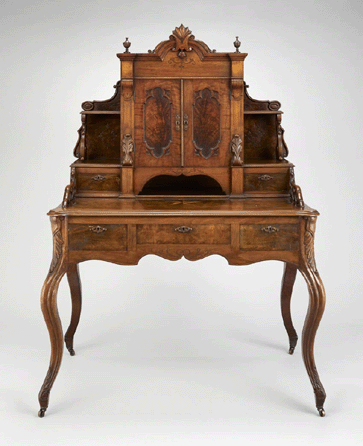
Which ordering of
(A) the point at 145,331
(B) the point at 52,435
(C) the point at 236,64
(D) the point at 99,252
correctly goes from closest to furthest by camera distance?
(B) the point at 52,435 < (D) the point at 99,252 < (C) the point at 236,64 < (A) the point at 145,331

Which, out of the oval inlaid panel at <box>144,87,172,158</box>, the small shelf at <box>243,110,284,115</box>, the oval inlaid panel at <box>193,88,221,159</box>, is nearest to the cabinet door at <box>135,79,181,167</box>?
the oval inlaid panel at <box>144,87,172,158</box>

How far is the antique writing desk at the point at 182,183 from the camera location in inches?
196

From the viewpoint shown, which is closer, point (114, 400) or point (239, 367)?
point (114, 400)

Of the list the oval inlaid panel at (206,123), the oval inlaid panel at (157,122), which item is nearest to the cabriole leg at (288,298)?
the oval inlaid panel at (206,123)

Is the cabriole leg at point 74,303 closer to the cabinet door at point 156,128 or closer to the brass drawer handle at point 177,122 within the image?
the cabinet door at point 156,128

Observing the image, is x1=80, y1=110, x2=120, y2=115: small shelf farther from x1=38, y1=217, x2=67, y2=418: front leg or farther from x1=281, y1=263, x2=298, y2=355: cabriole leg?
x1=281, y1=263, x2=298, y2=355: cabriole leg

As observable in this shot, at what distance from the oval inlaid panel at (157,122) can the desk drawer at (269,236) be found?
3.23 ft

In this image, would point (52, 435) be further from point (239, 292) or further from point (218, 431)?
point (239, 292)

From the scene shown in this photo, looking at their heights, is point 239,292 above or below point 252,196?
below

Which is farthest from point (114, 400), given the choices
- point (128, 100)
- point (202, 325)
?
point (128, 100)

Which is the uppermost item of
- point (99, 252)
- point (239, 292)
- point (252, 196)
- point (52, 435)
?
point (252, 196)

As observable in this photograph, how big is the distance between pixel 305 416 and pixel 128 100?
2.44 meters

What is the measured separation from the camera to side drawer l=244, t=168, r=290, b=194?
218 inches

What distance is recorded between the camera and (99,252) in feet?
16.4
